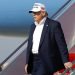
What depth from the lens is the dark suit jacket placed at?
144 inches

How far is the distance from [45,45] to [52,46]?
0.22ft

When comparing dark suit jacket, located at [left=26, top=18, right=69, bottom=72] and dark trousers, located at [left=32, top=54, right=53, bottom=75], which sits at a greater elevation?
dark suit jacket, located at [left=26, top=18, right=69, bottom=72]

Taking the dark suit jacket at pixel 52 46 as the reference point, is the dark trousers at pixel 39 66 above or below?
below

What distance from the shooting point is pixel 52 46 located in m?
3.69

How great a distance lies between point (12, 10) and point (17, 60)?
288 centimetres

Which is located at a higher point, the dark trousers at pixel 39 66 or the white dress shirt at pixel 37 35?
the white dress shirt at pixel 37 35

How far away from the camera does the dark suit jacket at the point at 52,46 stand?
3.65 m

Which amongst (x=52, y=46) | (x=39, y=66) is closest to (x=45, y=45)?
(x=52, y=46)

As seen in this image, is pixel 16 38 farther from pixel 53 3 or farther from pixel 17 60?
pixel 17 60

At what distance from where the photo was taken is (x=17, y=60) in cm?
468

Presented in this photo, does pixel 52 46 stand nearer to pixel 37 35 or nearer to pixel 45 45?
pixel 45 45

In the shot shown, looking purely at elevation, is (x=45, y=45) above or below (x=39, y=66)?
above

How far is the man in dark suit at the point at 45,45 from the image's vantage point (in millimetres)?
3678

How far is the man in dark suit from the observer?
3678mm
